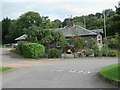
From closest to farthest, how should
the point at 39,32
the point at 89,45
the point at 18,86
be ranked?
1. the point at 18,86
2. the point at 89,45
3. the point at 39,32

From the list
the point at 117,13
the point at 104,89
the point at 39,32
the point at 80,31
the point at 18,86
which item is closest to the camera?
the point at 104,89

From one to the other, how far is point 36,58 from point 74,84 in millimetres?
21706

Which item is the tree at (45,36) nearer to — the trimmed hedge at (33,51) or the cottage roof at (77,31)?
the trimmed hedge at (33,51)

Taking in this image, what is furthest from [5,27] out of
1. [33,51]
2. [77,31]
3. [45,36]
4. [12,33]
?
[33,51]

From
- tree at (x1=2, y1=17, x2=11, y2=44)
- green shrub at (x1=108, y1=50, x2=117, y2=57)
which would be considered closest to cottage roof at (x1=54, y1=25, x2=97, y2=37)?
green shrub at (x1=108, y1=50, x2=117, y2=57)

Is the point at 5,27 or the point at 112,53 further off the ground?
the point at 5,27

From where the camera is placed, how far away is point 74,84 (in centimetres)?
1510

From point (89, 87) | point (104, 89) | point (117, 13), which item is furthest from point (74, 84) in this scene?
point (117, 13)

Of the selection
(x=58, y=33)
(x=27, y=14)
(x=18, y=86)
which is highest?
(x=27, y=14)

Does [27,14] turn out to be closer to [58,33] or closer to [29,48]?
[58,33]

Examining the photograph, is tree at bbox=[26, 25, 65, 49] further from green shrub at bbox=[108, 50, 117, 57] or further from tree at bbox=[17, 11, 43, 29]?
tree at bbox=[17, 11, 43, 29]

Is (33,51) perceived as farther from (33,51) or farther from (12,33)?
(12,33)

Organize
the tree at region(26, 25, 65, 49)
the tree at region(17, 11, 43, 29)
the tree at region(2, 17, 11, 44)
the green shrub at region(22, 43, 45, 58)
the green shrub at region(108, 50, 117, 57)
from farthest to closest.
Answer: the tree at region(2, 17, 11, 44) → the tree at region(17, 11, 43, 29) → the tree at region(26, 25, 65, 49) → the green shrub at region(22, 43, 45, 58) → the green shrub at region(108, 50, 117, 57)

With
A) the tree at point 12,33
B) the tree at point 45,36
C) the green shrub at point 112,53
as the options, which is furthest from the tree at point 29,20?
the green shrub at point 112,53
